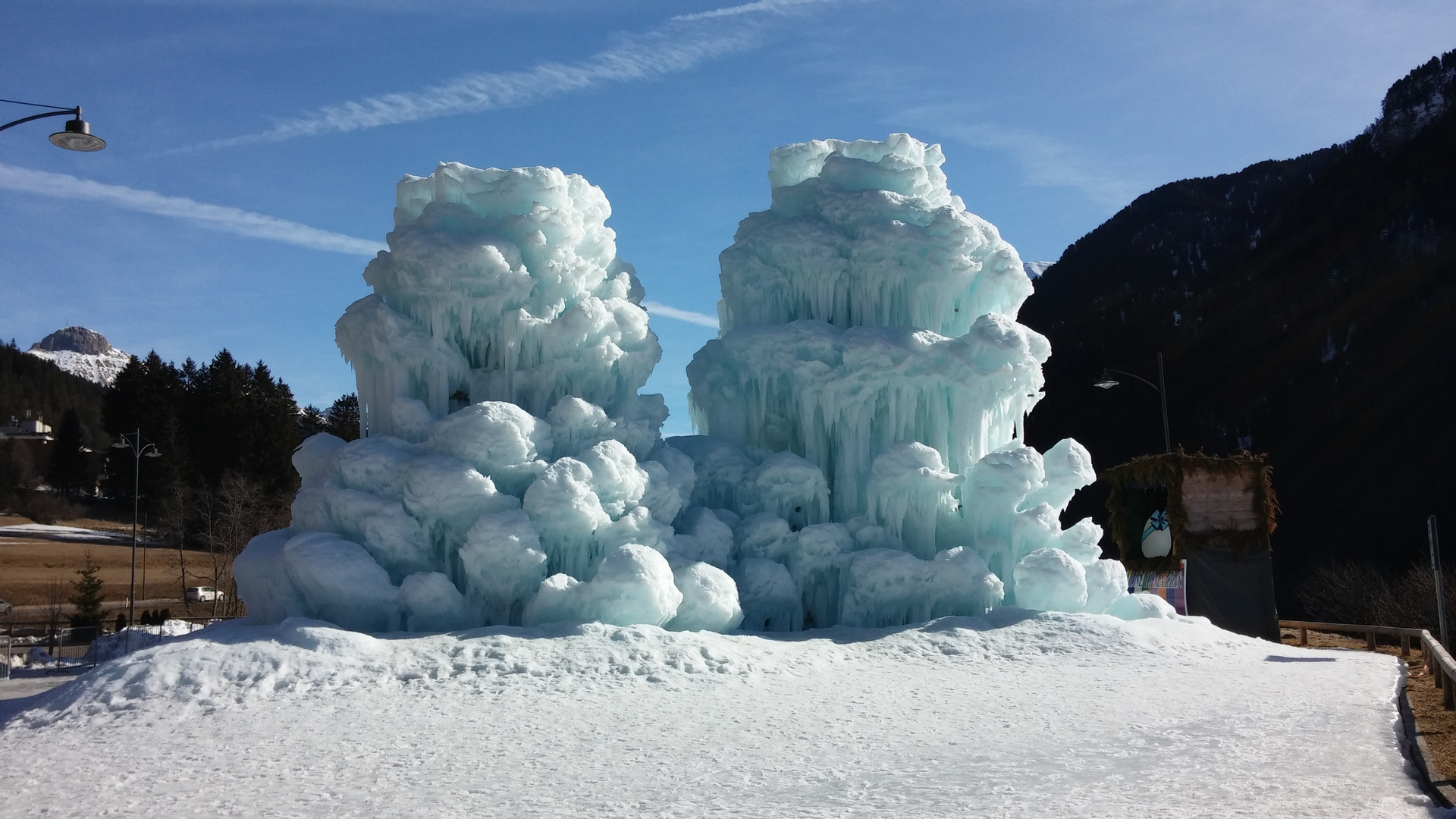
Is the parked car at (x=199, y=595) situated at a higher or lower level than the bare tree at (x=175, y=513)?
lower

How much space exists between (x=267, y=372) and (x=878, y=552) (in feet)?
193

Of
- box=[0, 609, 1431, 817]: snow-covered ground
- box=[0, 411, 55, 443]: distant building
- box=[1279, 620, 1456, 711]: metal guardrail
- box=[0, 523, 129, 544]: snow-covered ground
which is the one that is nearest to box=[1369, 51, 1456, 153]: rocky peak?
box=[1279, 620, 1456, 711]: metal guardrail

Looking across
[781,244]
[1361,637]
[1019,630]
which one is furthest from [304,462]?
[1361,637]

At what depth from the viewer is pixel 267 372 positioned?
2813 inches

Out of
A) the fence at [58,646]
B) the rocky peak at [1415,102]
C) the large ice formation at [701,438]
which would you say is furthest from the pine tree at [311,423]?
the rocky peak at [1415,102]

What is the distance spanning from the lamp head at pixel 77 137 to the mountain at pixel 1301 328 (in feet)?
166

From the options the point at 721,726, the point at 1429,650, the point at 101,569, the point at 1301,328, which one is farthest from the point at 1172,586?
the point at 101,569

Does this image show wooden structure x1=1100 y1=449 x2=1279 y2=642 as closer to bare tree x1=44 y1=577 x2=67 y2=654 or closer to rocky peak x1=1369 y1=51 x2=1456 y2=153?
bare tree x1=44 y1=577 x2=67 y2=654

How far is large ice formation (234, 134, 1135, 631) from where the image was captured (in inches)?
789

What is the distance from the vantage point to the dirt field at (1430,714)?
1126cm

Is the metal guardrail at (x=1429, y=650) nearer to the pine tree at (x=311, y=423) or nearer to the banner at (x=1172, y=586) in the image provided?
the banner at (x=1172, y=586)

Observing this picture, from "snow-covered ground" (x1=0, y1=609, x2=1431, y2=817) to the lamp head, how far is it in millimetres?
7281

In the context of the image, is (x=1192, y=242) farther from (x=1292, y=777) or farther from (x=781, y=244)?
(x=1292, y=777)

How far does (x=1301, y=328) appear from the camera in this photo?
66.4m
